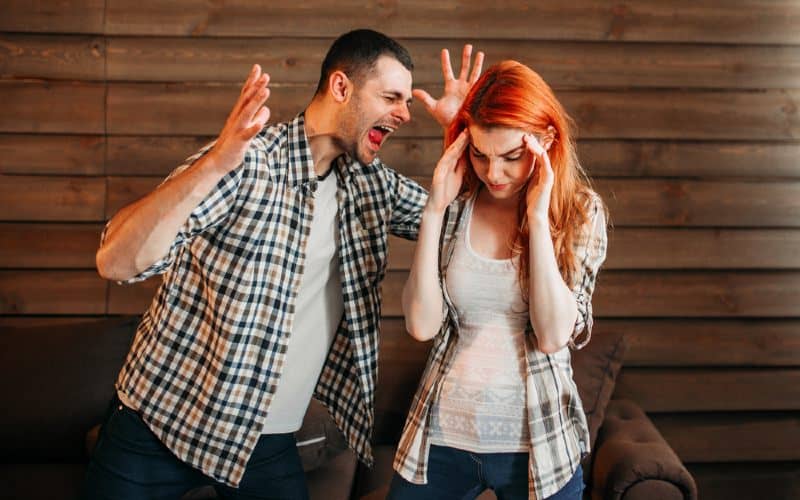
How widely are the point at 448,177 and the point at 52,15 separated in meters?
1.90

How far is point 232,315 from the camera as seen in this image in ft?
5.54

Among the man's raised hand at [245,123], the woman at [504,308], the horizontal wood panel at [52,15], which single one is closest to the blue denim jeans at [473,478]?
the woman at [504,308]

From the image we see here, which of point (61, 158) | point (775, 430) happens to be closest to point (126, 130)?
point (61, 158)

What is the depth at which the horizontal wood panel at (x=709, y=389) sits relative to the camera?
3066mm

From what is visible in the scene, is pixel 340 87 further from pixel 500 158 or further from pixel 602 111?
pixel 602 111

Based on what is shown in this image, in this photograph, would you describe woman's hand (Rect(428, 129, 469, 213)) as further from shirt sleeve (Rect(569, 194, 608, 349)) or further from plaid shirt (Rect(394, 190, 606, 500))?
shirt sleeve (Rect(569, 194, 608, 349))

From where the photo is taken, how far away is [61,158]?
2.96 meters

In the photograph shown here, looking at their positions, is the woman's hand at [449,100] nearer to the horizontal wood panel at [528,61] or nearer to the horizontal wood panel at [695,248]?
the horizontal wood panel at [528,61]

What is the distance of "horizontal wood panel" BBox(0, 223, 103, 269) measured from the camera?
2.96 metres

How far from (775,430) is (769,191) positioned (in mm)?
908

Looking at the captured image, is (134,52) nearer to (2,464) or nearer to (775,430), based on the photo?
(2,464)

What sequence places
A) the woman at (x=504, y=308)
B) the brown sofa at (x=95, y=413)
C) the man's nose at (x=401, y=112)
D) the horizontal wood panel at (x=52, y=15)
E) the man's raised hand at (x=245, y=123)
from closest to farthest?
the man's raised hand at (x=245, y=123), the woman at (x=504, y=308), the man's nose at (x=401, y=112), the brown sofa at (x=95, y=413), the horizontal wood panel at (x=52, y=15)

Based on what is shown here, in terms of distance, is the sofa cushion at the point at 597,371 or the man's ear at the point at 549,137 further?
the sofa cushion at the point at 597,371

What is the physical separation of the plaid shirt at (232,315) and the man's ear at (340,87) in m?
0.15
